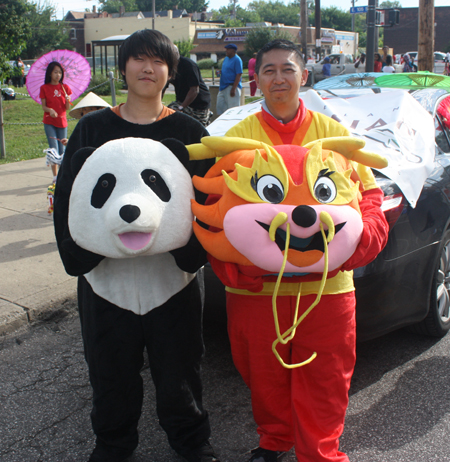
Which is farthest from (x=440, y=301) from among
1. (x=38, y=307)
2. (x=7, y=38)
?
(x=7, y=38)

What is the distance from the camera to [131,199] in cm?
194

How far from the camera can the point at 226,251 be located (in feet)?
6.76

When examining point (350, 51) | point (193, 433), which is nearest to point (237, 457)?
point (193, 433)

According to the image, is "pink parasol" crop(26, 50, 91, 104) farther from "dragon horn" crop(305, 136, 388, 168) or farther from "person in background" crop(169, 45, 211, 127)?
"dragon horn" crop(305, 136, 388, 168)

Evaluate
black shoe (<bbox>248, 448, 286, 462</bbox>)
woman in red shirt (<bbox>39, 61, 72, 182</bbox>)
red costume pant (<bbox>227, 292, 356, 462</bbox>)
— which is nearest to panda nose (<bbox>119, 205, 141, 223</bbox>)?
red costume pant (<bbox>227, 292, 356, 462</bbox>)

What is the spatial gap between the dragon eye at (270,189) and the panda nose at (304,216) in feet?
0.39

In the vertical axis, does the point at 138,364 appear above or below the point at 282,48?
below

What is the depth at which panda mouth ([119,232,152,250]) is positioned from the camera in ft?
6.48

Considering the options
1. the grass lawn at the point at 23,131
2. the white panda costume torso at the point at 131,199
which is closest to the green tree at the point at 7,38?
the grass lawn at the point at 23,131

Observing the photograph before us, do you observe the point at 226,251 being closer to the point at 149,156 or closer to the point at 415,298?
the point at 149,156

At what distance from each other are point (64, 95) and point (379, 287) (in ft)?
22.7

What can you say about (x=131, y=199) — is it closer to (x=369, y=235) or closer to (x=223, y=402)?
(x=369, y=235)

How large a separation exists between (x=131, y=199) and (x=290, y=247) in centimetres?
61

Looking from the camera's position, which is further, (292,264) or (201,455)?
(201,455)
